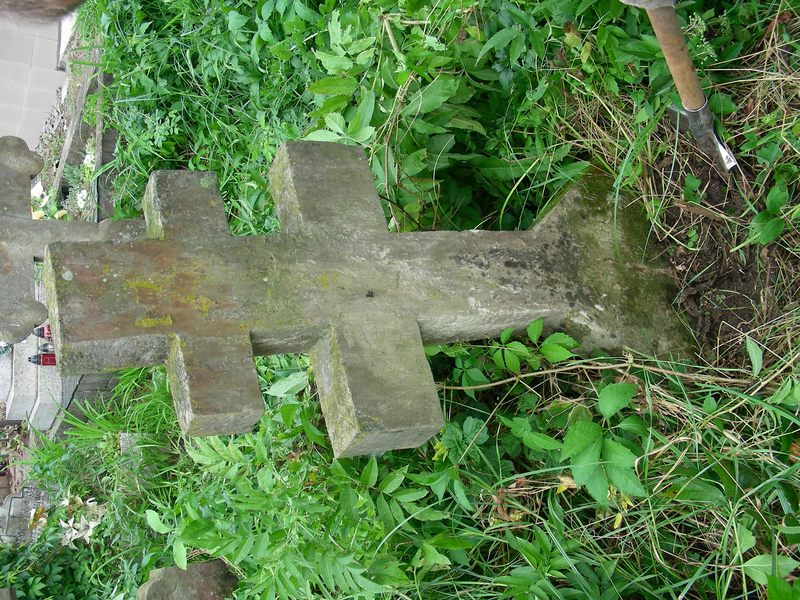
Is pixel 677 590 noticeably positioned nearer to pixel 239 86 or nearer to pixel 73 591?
pixel 239 86

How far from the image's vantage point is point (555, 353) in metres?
2.36

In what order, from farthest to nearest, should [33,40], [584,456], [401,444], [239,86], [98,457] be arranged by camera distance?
[33,40], [98,457], [239,86], [401,444], [584,456]

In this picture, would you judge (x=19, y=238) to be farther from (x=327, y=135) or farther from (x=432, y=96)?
(x=432, y=96)

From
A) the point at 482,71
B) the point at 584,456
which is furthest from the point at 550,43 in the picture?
the point at 584,456

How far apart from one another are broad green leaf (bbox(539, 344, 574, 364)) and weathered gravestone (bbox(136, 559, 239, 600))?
248 centimetres

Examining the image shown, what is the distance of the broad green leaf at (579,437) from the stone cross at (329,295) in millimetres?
388

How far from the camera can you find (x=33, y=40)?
6.17 meters

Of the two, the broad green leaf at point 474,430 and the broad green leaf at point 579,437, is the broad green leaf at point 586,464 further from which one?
the broad green leaf at point 474,430

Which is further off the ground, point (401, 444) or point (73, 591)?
point (401, 444)

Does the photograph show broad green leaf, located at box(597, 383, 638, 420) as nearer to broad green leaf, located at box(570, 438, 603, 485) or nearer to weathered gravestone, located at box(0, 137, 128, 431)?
broad green leaf, located at box(570, 438, 603, 485)

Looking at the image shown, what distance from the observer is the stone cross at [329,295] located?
1965 millimetres

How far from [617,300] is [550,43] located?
1079mm

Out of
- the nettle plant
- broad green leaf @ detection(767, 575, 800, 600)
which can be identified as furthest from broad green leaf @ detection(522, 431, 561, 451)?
broad green leaf @ detection(767, 575, 800, 600)

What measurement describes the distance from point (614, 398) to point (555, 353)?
30cm
